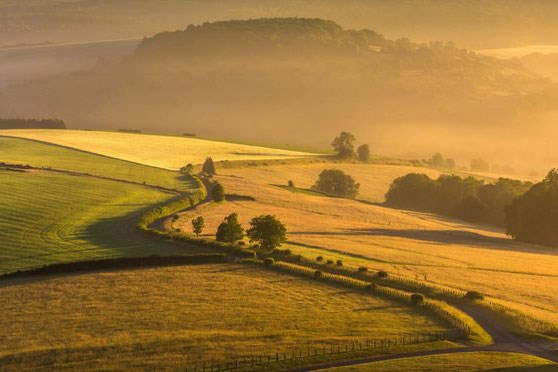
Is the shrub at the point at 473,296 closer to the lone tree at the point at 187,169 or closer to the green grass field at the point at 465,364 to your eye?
the green grass field at the point at 465,364

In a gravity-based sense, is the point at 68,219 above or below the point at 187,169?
below

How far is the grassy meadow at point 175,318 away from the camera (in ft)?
207

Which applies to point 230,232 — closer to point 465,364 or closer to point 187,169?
point 465,364

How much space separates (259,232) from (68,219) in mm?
27449

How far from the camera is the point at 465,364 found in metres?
63.5

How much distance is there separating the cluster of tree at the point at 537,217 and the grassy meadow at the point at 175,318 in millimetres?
70162

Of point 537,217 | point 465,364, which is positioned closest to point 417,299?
point 465,364

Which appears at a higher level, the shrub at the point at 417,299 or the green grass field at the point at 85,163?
the green grass field at the point at 85,163

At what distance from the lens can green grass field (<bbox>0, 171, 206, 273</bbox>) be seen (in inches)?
3733

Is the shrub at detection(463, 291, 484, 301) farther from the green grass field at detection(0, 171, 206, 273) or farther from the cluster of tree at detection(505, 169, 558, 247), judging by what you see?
the cluster of tree at detection(505, 169, 558, 247)

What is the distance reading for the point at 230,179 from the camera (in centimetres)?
17038

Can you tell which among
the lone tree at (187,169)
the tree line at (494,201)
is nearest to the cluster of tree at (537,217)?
the tree line at (494,201)

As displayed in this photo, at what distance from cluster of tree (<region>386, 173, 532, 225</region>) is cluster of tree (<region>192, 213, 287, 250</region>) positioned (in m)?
76.7

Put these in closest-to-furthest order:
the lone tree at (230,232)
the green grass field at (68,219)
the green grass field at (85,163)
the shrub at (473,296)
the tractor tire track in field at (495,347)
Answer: the tractor tire track in field at (495,347) → the shrub at (473,296) → the green grass field at (68,219) → the lone tree at (230,232) → the green grass field at (85,163)
